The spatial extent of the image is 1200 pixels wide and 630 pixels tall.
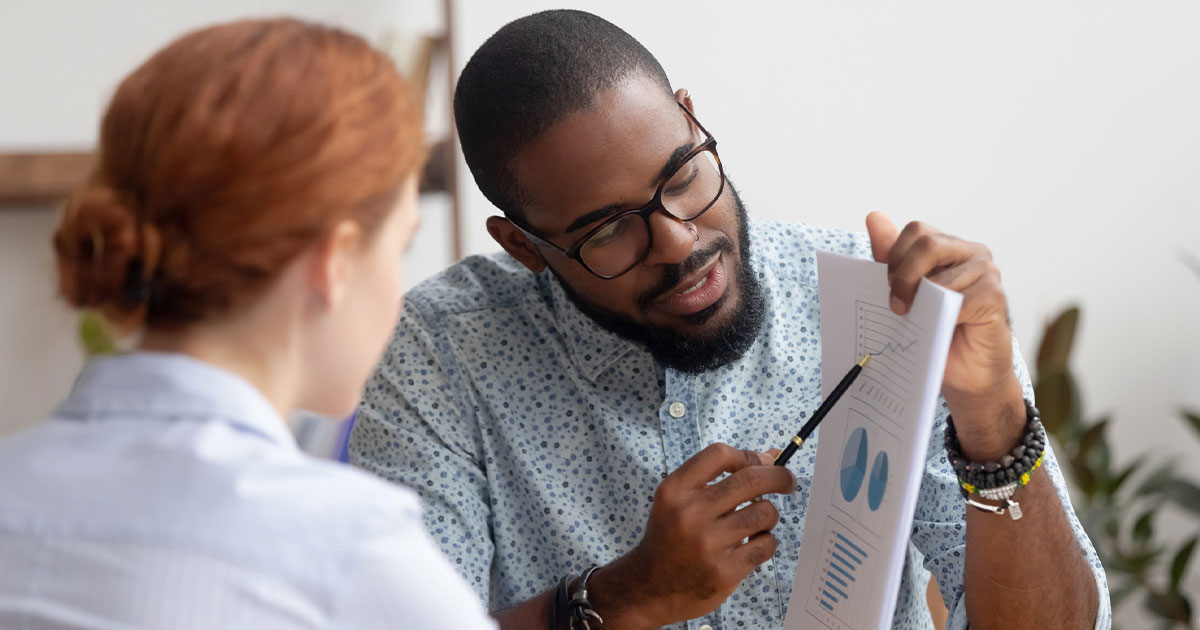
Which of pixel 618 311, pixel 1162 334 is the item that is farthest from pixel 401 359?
pixel 1162 334

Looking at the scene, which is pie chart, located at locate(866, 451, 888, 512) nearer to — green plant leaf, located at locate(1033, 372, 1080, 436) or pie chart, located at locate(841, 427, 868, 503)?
pie chart, located at locate(841, 427, 868, 503)

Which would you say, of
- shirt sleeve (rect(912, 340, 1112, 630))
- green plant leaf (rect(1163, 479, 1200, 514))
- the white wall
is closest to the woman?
shirt sleeve (rect(912, 340, 1112, 630))

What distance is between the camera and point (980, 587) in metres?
1.21

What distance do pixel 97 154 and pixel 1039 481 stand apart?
37.4 inches

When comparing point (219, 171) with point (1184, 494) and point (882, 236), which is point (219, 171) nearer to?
point (882, 236)

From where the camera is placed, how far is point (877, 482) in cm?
100

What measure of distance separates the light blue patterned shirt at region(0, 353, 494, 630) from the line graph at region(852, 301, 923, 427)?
0.46 m

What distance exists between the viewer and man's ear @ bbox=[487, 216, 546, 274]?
1.42m

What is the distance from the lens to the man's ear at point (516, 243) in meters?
1.42

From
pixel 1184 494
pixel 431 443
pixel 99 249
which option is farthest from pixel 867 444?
pixel 1184 494

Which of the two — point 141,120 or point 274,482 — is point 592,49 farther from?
point 274,482

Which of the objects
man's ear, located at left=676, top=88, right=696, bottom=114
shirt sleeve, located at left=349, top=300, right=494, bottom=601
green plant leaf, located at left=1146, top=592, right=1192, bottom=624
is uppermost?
man's ear, located at left=676, top=88, right=696, bottom=114

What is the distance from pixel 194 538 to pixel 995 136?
219 cm

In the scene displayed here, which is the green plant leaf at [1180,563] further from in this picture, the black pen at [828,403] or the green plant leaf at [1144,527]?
the black pen at [828,403]
